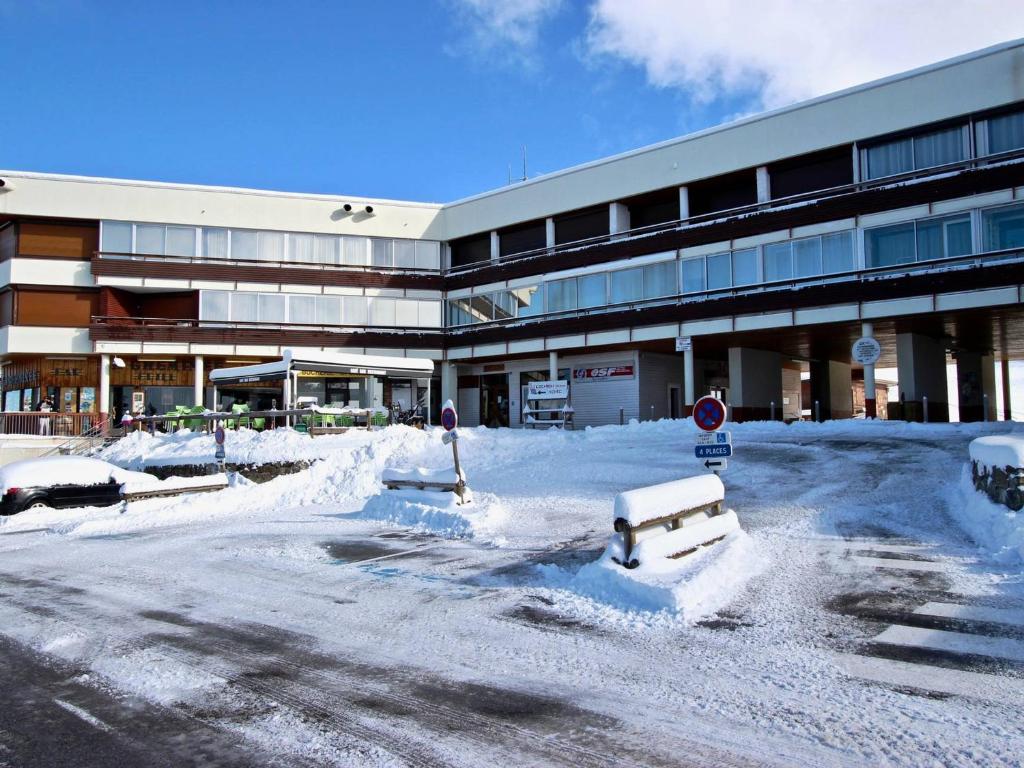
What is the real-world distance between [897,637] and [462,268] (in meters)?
36.1

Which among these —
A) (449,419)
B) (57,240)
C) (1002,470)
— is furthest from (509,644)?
(57,240)

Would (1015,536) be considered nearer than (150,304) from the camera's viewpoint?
Yes

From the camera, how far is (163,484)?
1700cm

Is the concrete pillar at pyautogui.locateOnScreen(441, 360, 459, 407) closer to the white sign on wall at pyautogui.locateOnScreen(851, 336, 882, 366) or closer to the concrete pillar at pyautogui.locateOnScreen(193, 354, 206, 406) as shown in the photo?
the concrete pillar at pyautogui.locateOnScreen(193, 354, 206, 406)

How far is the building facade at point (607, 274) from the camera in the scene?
26.4 metres

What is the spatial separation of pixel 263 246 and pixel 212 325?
486 cm

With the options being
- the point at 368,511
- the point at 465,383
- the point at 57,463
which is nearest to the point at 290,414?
the point at 57,463

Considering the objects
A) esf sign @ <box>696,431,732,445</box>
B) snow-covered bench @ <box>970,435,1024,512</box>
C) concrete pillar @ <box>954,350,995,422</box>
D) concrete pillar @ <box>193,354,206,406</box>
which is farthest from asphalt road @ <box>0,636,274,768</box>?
concrete pillar @ <box>954,350,995,422</box>

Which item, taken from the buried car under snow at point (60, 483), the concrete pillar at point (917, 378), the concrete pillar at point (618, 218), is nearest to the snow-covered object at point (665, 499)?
the buried car under snow at point (60, 483)

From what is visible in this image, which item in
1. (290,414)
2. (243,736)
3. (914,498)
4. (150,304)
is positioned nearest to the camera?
(243,736)

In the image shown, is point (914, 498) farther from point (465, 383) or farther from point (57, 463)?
point (465, 383)

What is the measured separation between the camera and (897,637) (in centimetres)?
591

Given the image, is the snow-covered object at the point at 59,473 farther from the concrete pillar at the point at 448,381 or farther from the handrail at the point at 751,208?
the concrete pillar at the point at 448,381

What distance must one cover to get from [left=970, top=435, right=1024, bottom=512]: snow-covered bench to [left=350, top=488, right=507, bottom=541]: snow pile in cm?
668
